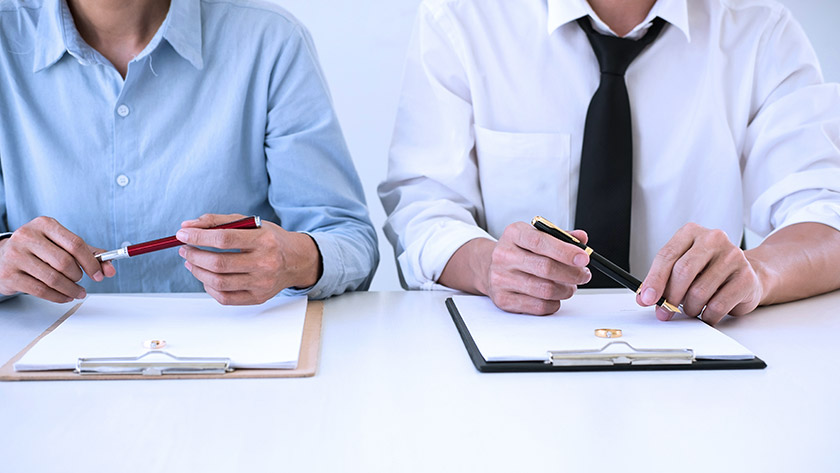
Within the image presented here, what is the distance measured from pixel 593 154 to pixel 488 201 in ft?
0.73

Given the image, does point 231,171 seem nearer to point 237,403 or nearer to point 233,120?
point 233,120

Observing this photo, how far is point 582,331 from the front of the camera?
960mm

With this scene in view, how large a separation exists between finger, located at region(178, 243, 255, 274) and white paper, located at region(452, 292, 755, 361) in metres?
0.30

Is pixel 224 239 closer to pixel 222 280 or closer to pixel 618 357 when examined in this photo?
pixel 222 280

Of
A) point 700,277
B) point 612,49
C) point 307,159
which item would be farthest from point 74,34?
point 700,277

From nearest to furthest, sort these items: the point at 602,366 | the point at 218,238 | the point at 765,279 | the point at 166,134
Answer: the point at 602,366, the point at 218,238, the point at 765,279, the point at 166,134

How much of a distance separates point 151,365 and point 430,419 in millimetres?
315

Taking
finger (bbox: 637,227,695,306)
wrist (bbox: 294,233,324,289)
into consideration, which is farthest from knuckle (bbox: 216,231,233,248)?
finger (bbox: 637,227,695,306)

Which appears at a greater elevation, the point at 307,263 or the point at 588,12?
the point at 588,12

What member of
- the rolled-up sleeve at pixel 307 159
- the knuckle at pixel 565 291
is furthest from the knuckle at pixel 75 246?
the knuckle at pixel 565 291

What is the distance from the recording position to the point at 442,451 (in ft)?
2.19

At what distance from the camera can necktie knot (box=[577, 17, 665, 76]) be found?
1406mm

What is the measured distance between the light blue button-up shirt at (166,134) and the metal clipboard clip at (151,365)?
0.46 meters

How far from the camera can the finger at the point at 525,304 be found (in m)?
1.04
